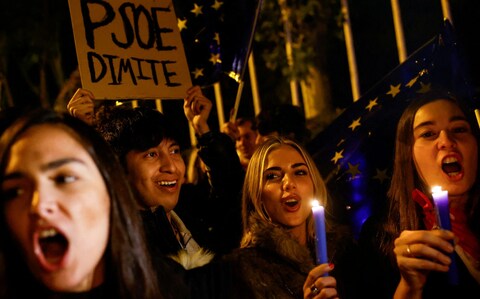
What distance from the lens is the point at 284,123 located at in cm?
518

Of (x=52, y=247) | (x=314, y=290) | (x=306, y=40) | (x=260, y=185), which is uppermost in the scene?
(x=306, y=40)

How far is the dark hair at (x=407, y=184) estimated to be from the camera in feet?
9.46

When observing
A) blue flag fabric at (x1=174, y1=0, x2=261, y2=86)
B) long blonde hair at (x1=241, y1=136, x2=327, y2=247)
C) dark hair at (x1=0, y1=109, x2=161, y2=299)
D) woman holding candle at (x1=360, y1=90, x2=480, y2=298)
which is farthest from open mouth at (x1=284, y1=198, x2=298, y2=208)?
blue flag fabric at (x1=174, y1=0, x2=261, y2=86)

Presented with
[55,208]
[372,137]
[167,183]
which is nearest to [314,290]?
[55,208]

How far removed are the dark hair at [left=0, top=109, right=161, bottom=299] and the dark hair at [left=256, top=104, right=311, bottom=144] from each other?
3.17 meters

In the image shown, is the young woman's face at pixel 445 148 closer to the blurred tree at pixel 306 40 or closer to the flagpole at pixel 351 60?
the flagpole at pixel 351 60

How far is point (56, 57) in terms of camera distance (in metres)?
13.7

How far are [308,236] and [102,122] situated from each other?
138 cm

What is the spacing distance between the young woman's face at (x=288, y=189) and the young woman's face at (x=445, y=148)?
28.1 inches

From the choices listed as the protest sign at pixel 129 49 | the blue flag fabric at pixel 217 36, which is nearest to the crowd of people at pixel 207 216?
the protest sign at pixel 129 49

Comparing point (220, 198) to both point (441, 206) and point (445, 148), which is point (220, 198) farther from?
point (441, 206)

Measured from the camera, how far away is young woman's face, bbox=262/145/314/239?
11.0ft

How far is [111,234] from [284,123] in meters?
3.37

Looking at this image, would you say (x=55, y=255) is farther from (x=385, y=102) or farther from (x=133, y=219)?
(x=385, y=102)
